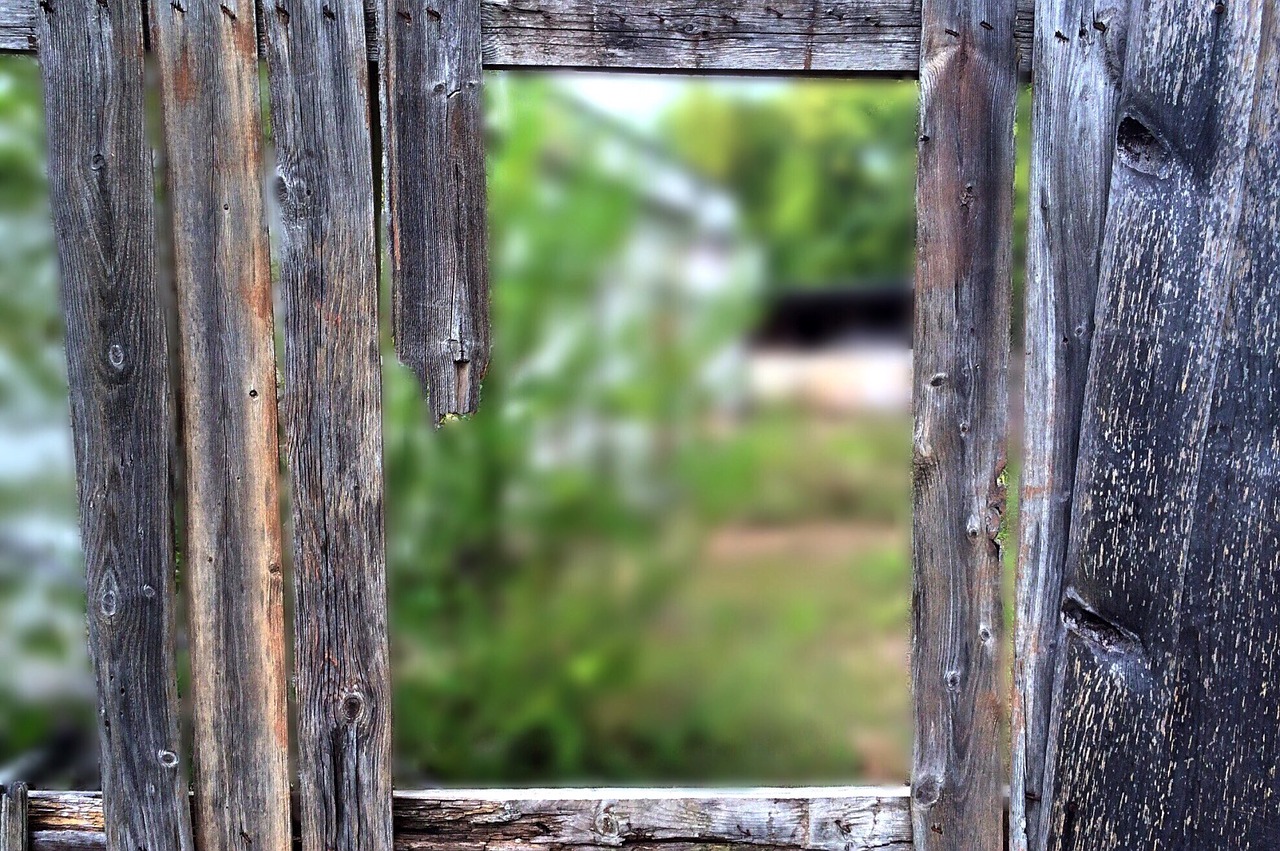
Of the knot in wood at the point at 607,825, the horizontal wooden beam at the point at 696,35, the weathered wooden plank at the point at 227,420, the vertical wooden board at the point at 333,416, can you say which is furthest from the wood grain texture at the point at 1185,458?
the weathered wooden plank at the point at 227,420

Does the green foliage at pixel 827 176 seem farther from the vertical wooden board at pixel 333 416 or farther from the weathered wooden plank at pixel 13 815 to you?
the weathered wooden plank at pixel 13 815

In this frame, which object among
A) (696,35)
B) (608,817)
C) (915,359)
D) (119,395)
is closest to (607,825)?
(608,817)

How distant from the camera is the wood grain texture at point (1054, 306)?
1.24 meters

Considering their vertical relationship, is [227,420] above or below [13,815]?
above

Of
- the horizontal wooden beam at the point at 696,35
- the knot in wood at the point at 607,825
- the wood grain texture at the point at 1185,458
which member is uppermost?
the horizontal wooden beam at the point at 696,35

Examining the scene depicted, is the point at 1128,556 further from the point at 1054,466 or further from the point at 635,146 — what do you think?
the point at 635,146

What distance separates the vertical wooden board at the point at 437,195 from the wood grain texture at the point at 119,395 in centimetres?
39

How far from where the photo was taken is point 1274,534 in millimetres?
1210

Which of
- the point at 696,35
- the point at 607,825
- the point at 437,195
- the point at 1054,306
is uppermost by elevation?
the point at 696,35

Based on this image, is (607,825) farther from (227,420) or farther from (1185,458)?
(1185,458)

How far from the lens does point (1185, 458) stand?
1221 millimetres

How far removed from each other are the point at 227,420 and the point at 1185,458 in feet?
4.89

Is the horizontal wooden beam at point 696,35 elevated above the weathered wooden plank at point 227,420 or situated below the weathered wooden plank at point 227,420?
above

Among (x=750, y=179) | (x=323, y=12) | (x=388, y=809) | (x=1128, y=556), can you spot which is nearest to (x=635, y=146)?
(x=750, y=179)
